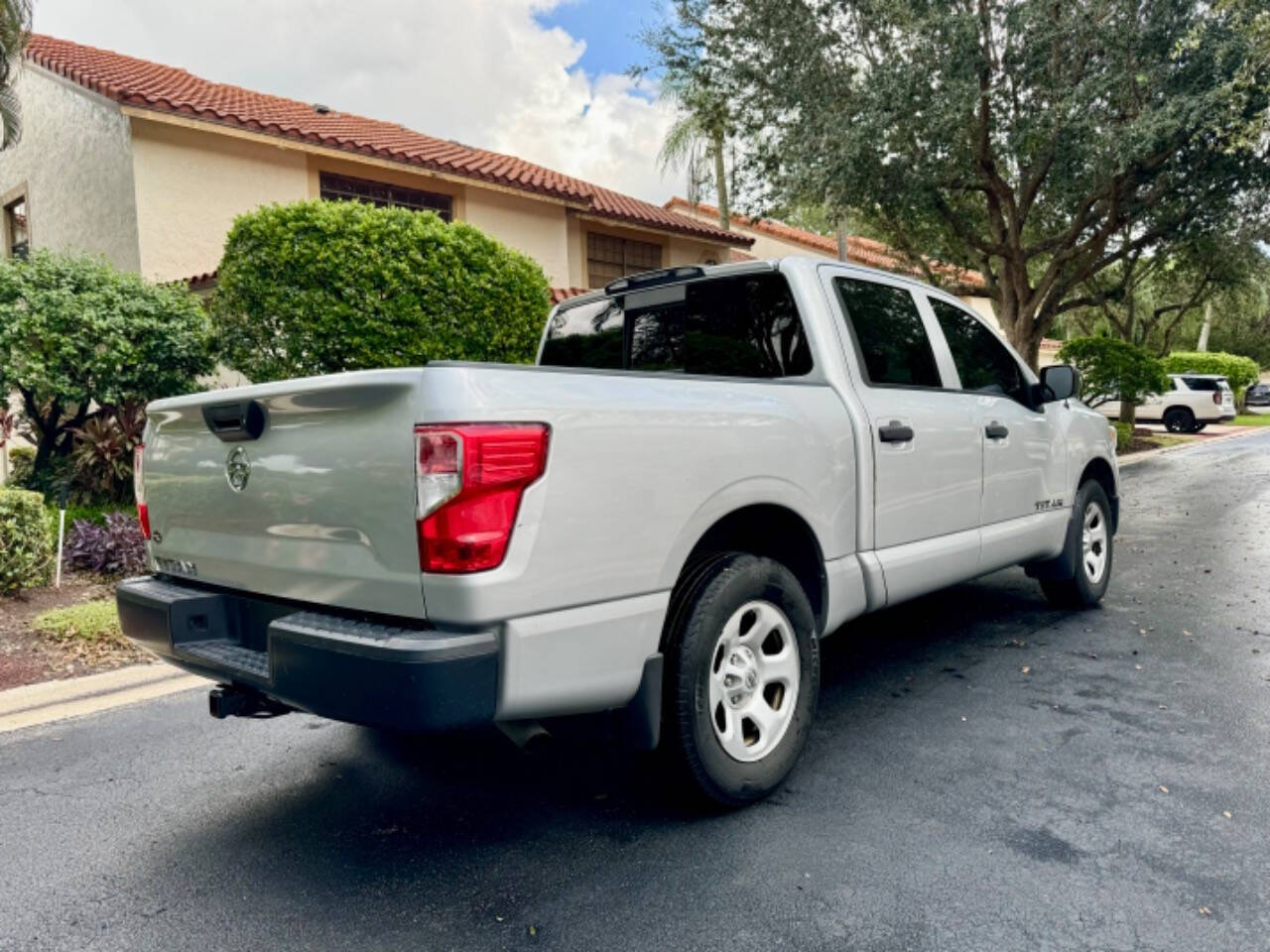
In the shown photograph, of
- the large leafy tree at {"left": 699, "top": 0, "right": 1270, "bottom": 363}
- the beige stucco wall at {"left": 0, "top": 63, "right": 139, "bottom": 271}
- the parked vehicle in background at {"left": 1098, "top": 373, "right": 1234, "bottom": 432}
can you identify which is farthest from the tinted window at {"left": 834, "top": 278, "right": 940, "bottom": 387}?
the parked vehicle in background at {"left": 1098, "top": 373, "right": 1234, "bottom": 432}

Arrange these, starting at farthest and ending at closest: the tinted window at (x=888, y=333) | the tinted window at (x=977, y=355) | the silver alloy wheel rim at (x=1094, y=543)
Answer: the silver alloy wheel rim at (x=1094, y=543), the tinted window at (x=977, y=355), the tinted window at (x=888, y=333)

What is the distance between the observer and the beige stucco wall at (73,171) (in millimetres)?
11727

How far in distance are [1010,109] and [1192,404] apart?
611 inches

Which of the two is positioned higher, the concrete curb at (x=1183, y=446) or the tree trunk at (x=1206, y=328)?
the tree trunk at (x=1206, y=328)

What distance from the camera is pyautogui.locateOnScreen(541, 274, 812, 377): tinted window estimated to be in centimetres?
366

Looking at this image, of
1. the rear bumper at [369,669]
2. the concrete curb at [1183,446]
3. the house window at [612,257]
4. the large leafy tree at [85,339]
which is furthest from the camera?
the house window at [612,257]

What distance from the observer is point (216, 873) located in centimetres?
269

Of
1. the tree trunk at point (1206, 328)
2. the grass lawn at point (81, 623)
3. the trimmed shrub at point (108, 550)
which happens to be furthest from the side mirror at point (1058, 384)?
the tree trunk at point (1206, 328)

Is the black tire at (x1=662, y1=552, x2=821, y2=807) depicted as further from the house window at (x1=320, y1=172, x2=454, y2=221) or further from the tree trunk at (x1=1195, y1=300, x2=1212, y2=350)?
the tree trunk at (x1=1195, y1=300, x2=1212, y2=350)

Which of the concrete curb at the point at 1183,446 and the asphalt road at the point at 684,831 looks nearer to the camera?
the asphalt road at the point at 684,831

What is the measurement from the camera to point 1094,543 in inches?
217

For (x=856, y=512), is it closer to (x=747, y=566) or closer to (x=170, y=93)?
(x=747, y=566)

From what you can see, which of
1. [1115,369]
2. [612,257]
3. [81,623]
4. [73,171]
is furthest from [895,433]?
[1115,369]

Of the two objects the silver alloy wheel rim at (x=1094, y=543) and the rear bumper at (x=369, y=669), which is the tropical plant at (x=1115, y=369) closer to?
the silver alloy wheel rim at (x=1094, y=543)
